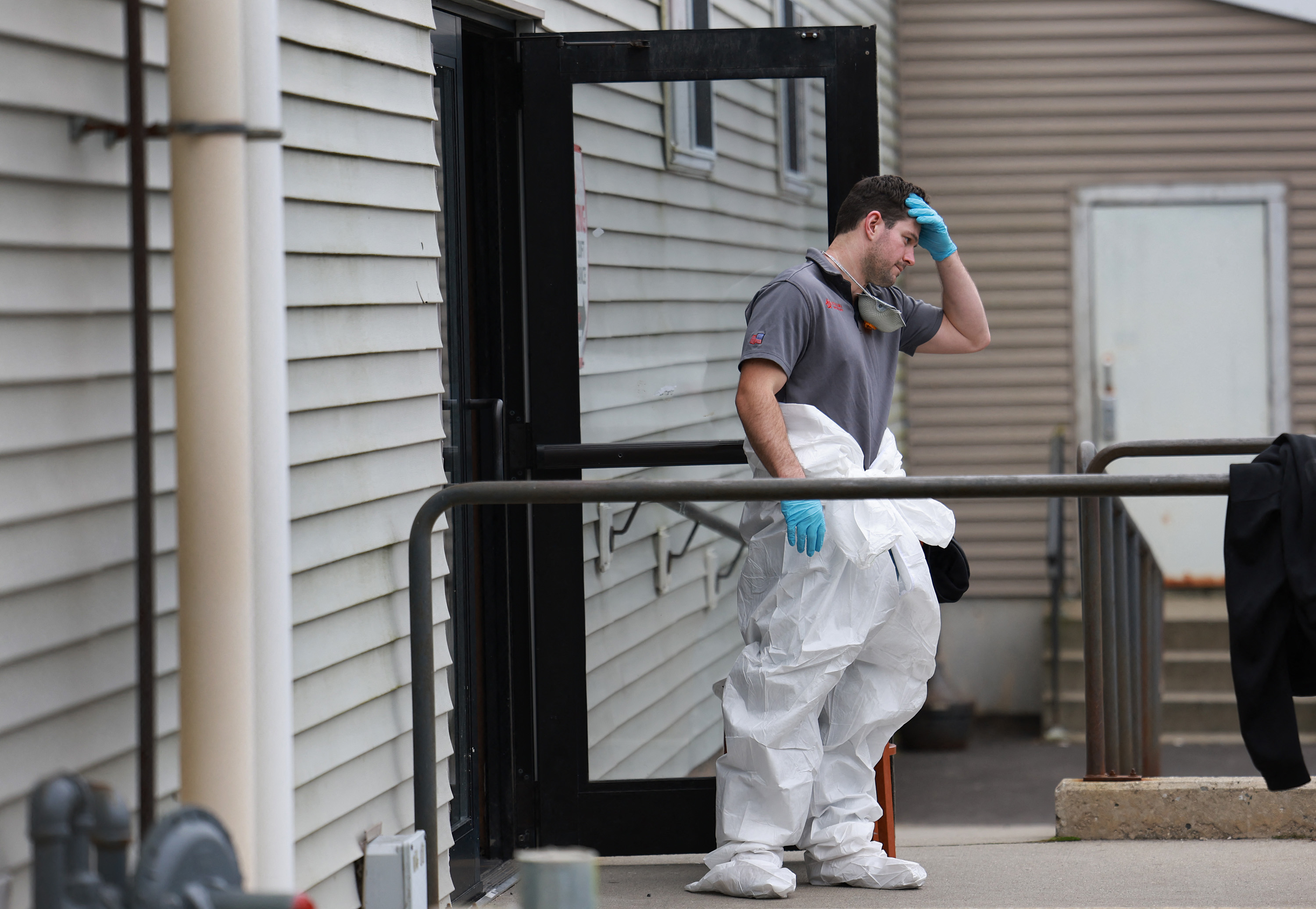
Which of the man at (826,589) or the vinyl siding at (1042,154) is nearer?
the man at (826,589)

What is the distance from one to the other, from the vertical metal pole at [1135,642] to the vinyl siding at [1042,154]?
13.8ft

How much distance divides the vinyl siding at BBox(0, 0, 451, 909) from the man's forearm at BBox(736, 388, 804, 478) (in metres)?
0.73

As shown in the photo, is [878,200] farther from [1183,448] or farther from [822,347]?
[1183,448]

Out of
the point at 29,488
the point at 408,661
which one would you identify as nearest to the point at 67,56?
the point at 29,488

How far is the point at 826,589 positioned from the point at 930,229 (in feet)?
3.36

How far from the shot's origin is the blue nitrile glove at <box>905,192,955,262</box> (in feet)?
12.8

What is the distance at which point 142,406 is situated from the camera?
242 centimetres

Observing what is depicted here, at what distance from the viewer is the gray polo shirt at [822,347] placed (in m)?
3.67

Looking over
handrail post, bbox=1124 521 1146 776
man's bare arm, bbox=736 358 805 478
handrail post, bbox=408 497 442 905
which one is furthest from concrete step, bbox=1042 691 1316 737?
handrail post, bbox=408 497 442 905

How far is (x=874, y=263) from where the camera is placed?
12.7ft

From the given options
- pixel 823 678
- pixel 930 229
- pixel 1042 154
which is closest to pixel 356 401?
pixel 823 678

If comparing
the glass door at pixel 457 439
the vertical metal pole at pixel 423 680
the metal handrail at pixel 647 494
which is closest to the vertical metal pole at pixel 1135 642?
the metal handrail at pixel 647 494

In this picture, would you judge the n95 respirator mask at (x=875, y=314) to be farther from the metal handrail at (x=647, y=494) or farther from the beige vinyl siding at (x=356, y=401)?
the beige vinyl siding at (x=356, y=401)

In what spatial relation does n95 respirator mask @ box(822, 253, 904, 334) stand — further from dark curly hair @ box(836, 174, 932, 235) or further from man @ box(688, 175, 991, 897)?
dark curly hair @ box(836, 174, 932, 235)
